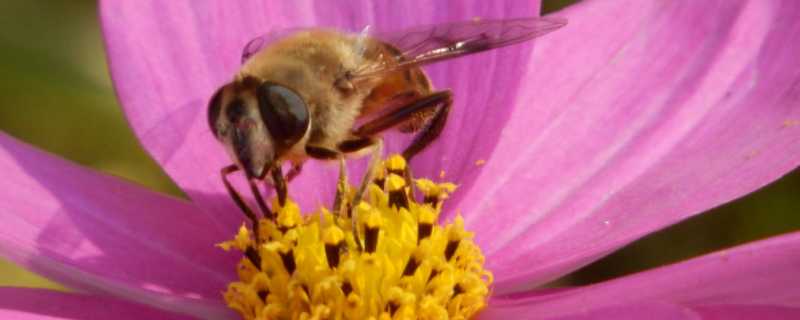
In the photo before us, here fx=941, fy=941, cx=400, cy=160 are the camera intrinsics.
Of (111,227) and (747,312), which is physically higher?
(747,312)

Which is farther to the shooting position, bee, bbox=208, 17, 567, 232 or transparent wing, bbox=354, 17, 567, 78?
transparent wing, bbox=354, 17, 567, 78

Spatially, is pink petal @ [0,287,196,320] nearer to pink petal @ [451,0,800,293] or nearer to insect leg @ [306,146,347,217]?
insect leg @ [306,146,347,217]

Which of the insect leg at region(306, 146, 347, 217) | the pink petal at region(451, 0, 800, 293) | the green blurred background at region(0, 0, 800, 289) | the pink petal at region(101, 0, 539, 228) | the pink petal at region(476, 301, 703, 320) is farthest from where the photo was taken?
the green blurred background at region(0, 0, 800, 289)

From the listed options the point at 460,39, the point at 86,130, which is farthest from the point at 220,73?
the point at 86,130

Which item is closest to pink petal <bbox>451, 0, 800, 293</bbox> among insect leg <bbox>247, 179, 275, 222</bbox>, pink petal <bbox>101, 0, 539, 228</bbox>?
pink petal <bbox>101, 0, 539, 228</bbox>

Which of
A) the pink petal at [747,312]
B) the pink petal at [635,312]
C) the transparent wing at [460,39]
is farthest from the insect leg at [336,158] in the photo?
the pink petal at [747,312]

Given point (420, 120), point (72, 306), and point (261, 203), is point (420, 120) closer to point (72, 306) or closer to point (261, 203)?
point (261, 203)
